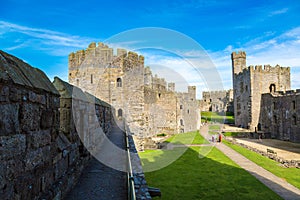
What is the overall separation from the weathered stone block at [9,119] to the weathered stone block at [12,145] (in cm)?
5

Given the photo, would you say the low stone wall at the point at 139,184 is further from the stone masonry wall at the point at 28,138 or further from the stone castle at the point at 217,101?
the stone castle at the point at 217,101

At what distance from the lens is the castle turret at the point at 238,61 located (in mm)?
42188

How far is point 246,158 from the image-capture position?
1636 cm

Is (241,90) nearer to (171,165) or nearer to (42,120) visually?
(171,165)

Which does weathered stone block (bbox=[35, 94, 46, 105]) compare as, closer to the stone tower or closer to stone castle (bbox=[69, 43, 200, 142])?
stone castle (bbox=[69, 43, 200, 142])

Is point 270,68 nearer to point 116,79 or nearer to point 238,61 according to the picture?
point 238,61

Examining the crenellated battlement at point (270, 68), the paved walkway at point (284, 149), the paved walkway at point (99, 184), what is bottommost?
the paved walkway at point (284, 149)

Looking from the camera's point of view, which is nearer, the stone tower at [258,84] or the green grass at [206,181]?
the green grass at [206,181]

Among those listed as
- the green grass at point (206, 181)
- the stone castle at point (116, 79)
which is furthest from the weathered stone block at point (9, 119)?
the stone castle at point (116, 79)

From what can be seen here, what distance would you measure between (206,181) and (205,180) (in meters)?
0.16

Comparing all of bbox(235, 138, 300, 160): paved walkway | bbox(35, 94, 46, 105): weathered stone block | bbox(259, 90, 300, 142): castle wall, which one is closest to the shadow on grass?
bbox(235, 138, 300, 160): paved walkway

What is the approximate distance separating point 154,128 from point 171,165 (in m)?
15.7

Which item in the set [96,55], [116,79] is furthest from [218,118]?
[96,55]

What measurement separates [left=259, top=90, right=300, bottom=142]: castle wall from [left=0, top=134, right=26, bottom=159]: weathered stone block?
27.4 metres
